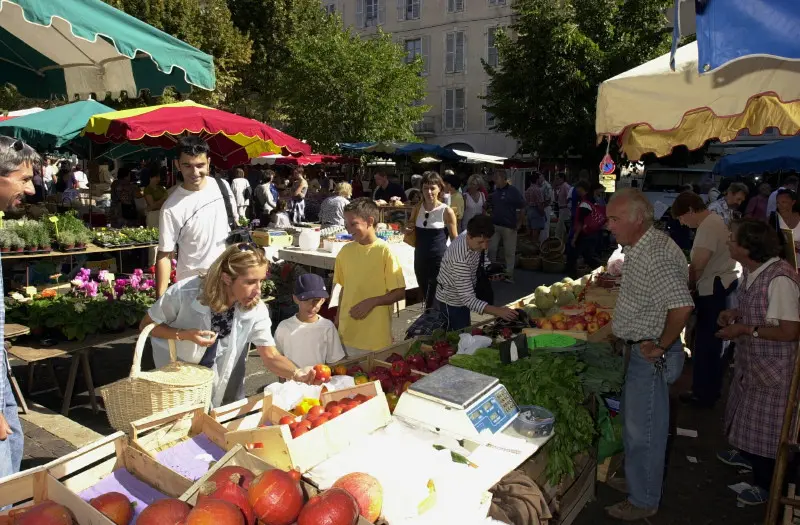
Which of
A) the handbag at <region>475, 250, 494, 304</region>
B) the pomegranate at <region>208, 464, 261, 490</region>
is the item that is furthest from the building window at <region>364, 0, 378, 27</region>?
the pomegranate at <region>208, 464, 261, 490</region>

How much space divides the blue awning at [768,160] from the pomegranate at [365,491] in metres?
8.38

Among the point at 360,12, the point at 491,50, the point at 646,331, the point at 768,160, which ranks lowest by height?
the point at 646,331

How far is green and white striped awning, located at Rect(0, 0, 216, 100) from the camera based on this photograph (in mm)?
2766

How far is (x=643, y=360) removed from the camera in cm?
352

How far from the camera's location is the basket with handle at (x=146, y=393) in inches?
108

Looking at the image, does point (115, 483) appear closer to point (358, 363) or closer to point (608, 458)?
point (358, 363)

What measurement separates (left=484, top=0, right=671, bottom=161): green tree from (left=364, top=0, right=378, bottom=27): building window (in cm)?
1561

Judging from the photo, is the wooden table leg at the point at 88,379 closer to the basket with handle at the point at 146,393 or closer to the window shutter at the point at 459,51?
the basket with handle at the point at 146,393

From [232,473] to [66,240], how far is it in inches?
286

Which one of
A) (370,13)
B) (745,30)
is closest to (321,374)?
(745,30)

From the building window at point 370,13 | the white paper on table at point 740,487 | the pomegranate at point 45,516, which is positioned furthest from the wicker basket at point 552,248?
the building window at point 370,13

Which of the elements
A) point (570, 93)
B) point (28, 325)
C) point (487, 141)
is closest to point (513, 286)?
point (28, 325)

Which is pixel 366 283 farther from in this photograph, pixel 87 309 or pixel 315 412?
pixel 87 309

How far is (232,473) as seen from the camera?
2117 mm
